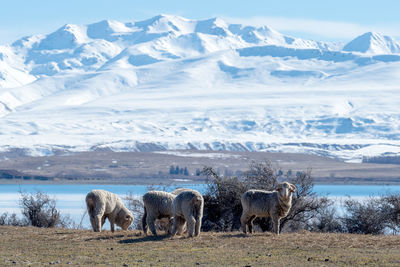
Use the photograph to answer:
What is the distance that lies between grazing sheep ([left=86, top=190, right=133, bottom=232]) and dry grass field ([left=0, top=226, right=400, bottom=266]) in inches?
35.1

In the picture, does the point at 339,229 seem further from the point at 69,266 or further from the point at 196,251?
the point at 69,266

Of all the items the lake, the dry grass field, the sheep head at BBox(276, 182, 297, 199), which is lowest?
the lake

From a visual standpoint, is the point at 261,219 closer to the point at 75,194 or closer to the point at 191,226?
the point at 191,226

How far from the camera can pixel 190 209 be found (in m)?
23.9

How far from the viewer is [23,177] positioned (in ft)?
644

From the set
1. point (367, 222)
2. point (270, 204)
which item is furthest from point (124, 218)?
point (367, 222)

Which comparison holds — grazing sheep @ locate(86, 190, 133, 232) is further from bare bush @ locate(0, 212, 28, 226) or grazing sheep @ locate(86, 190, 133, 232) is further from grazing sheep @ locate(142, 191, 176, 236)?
bare bush @ locate(0, 212, 28, 226)

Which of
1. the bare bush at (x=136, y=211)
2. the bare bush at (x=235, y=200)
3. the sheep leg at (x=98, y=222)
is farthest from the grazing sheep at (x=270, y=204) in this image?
the bare bush at (x=136, y=211)

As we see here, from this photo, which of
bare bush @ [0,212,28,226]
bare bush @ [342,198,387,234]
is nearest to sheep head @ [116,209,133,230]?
bare bush @ [0,212,28,226]

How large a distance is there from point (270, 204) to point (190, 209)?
8.27 feet

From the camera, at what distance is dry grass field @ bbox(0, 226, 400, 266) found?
19109 mm

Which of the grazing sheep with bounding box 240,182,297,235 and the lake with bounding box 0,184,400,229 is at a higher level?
the grazing sheep with bounding box 240,182,297,235

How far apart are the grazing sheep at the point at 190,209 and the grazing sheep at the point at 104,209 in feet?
10.6

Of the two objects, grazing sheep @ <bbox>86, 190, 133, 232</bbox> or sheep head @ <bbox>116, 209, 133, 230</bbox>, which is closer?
grazing sheep @ <bbox>86, 190, 133, 232</bbox>
